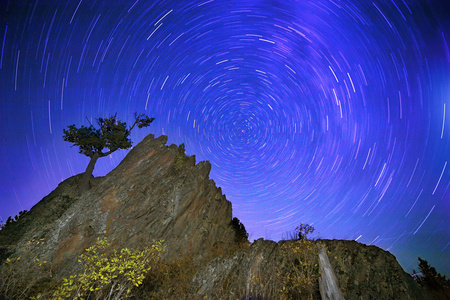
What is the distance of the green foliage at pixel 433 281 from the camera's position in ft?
77.3

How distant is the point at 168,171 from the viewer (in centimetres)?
2644

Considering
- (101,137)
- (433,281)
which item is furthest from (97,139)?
(433,281)

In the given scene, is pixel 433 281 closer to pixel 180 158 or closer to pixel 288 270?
pixel 288 270

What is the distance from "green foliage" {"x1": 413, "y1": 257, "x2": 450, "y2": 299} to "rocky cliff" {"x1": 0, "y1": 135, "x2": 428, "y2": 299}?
2056 cm

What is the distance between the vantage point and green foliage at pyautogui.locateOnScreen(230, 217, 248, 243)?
28125mm

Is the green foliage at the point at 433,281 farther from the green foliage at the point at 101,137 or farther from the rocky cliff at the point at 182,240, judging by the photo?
the green foliage at the point at 101,137

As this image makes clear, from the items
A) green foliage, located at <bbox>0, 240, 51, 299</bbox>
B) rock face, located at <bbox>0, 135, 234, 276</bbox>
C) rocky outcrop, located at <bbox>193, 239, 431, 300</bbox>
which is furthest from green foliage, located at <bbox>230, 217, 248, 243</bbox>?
green foliage, located at <bbox>0, 240, 51, 299</bbox>

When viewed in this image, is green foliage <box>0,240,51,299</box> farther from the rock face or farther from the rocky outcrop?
the rocky outcrop

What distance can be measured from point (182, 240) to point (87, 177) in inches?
709

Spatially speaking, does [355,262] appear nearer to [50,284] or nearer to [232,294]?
[232,294]

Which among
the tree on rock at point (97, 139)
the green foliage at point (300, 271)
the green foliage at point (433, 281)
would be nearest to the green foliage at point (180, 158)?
the tree on rock at point (97, 139)

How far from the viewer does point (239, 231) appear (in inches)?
1164

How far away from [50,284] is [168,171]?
51.4ft

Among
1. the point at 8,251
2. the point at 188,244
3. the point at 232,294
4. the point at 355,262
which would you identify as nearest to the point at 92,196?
the point at 8,251
